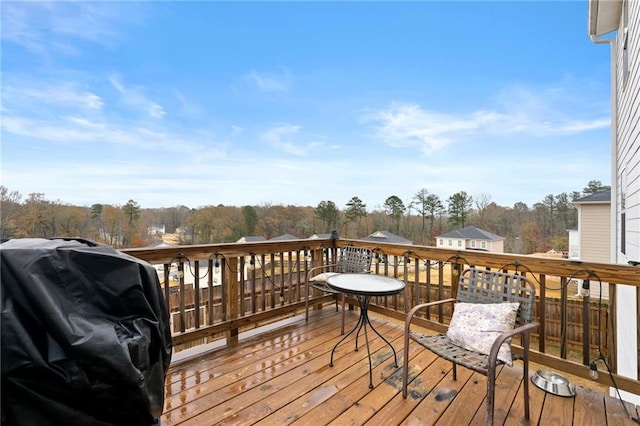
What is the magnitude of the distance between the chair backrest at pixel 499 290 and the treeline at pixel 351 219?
2241 millimetres

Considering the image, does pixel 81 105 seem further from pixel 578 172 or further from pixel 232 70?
pixel 578 172

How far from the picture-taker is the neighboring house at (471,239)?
5918mm

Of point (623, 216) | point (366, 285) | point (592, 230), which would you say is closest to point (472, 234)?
point (623, 216)

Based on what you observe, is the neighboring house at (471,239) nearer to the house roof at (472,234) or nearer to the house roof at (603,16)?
the house roof at (472,234)

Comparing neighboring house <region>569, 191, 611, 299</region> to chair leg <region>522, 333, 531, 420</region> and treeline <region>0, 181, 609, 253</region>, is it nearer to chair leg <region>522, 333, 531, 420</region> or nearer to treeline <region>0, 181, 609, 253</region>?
treeline <region>0, 181, 609, 253</region>

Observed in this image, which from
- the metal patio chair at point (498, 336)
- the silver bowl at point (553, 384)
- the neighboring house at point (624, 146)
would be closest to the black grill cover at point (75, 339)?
the metal patio chair at point (498, 336)

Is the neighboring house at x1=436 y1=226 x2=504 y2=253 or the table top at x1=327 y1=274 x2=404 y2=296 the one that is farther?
the neighboring house at x1=436 y1=226 x2=504 y2=253

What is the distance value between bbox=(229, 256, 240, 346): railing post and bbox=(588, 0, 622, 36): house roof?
5723 millimetres

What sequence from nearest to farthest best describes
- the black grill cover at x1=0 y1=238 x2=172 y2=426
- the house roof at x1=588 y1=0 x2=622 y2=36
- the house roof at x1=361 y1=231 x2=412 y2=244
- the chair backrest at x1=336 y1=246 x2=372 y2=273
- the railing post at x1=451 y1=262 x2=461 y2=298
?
the black grill cover at x1=0 y1=238 x2=172 y2=426 → the railing post at x1=451 y1=262 x2=461 y2=298 → the chair backrest at x1=336 y1=246 x2=372 y2=273 → the house roof at x1=588 y1=0 x2=622 y2=36 → the house roof at x1=361 y1=231 x2=412 y2=244

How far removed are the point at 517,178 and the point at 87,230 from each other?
12.2 meters

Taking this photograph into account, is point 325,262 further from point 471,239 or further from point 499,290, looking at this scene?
point 471,239

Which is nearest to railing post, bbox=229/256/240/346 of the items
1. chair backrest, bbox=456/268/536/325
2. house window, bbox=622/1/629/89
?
chair backrest, bbox=456/268/536/325

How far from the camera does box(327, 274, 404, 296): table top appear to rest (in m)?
2.27

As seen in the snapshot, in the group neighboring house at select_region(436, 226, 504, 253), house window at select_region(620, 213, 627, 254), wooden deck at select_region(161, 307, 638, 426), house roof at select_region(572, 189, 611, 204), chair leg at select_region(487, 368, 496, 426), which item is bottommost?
wooden deck at select_region(161, 307, 638, 426)
